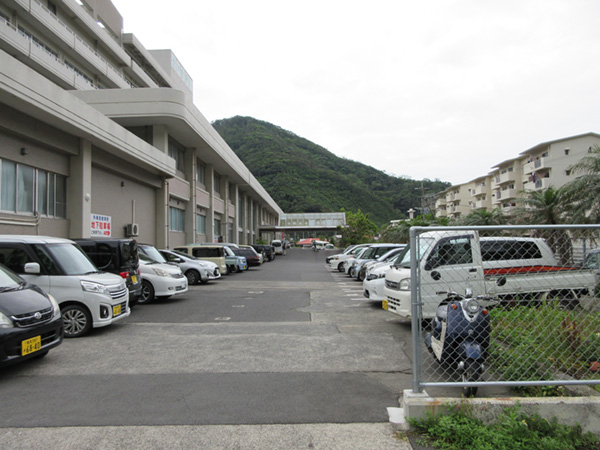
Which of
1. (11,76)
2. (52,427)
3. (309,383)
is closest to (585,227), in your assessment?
(309,383)

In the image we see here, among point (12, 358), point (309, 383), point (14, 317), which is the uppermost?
point (14, 317)

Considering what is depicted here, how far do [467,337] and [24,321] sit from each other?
17.5ft

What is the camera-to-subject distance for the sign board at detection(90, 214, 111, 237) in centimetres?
1770

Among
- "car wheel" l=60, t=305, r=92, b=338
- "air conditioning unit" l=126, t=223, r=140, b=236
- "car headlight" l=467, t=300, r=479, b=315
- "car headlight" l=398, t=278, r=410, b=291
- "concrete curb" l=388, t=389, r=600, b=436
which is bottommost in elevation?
"concrete curb" l=388, t=389, r=600, b=436

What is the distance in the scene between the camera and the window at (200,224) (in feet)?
106

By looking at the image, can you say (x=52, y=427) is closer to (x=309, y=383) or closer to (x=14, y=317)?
(x=14, y=317)

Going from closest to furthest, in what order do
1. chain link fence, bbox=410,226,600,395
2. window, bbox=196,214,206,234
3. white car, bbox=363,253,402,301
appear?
chain link fence, bbox=410,226,600,395 → white car, bbox=363,253,402,301 → window, bbox=196,214,206,234

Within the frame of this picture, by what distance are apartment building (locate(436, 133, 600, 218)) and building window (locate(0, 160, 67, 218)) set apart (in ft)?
93.3

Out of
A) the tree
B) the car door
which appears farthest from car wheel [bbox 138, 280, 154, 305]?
the tree

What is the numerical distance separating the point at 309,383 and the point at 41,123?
13827 millimetres

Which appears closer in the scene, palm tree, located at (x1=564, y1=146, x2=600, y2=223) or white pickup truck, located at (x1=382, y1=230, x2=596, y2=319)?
white pickup truck, located at (x1=382, y1=230, x2=596, y2=319)

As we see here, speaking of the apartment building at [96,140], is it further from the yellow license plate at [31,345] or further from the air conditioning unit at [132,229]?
the yellow license plate at [31,345]

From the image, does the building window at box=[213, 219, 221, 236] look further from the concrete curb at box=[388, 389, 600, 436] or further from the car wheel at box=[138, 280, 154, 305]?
the concrete curb at box=[388, 389, 600, 436]

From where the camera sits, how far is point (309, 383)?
16.7 feet
